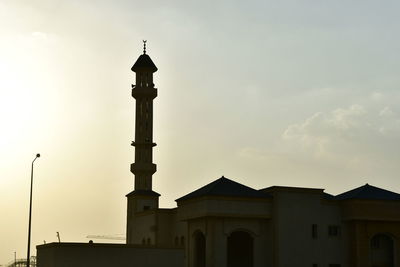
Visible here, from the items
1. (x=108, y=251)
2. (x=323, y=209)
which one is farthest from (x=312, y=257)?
(x=108, y=251)

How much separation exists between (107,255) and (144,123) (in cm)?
3121

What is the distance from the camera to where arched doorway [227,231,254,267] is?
67312 mm

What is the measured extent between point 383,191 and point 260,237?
45.2 ft

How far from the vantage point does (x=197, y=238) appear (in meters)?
65.6

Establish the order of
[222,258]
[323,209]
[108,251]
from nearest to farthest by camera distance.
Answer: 1. [108,251]
2. [222,258]
3. [323,209]

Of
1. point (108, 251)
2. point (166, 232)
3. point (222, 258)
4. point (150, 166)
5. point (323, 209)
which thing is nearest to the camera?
point (108, 251)

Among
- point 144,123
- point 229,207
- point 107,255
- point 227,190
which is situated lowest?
point 107,255

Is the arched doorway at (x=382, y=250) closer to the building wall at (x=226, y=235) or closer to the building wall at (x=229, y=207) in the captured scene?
the building wall at (x=226, y=235)

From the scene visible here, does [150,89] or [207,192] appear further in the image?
[150,89]

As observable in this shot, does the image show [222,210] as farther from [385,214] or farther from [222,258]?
[385,214]

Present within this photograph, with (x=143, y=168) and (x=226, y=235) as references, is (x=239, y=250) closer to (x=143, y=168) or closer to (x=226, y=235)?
(x=226, y=235)

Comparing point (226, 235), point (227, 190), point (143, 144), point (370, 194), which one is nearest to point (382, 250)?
point (370, 194)

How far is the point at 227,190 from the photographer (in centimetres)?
6266

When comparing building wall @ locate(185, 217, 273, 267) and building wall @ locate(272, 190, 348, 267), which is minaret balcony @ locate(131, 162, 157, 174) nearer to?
building wall @ locate(185, 217, 273, 267)
